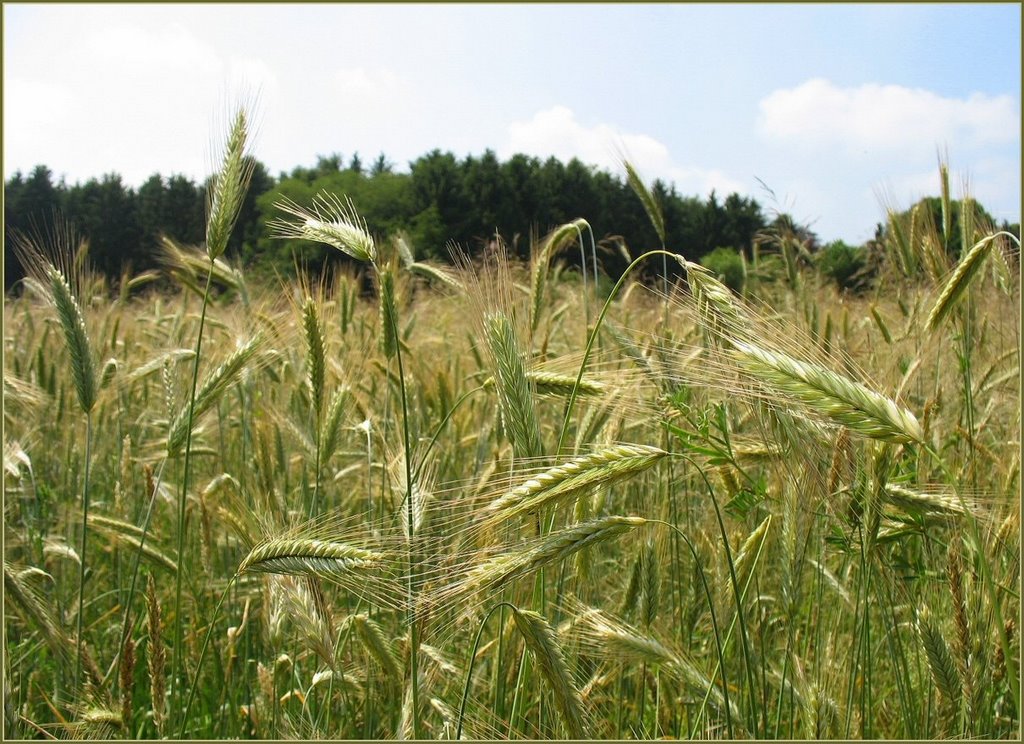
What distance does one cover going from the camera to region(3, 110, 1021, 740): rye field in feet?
4.74

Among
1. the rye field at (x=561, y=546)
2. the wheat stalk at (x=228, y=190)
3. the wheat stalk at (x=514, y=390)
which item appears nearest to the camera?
the rye field at (x=561, y=546)

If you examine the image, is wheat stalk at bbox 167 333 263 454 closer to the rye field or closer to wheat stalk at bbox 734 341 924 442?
the rye field

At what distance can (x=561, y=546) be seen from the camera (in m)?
1.31

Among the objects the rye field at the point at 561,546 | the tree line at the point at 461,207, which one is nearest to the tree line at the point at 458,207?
the tree line at the point at 461,207

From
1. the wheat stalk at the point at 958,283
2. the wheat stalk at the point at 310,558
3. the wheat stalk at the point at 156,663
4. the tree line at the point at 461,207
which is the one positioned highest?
the tree line at the point at 461,207

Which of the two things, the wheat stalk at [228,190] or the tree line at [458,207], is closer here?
the wheat stalk at [228,190]

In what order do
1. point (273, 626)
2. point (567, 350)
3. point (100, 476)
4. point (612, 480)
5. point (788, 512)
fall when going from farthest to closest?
point (567, 350)
point (100, 476)
point (273, 626)
point (788, 512)
point (612, 480)

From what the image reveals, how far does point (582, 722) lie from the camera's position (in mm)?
1425

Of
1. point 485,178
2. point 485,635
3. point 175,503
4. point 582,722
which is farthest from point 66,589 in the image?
point 485,178

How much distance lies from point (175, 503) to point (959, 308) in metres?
3.19

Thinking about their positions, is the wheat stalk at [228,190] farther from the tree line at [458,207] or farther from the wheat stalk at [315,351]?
the tree line at [458,207]

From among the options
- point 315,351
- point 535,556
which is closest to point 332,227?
point 315,351

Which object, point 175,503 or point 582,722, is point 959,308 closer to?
point 582,722

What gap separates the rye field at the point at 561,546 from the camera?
4.74 feet
